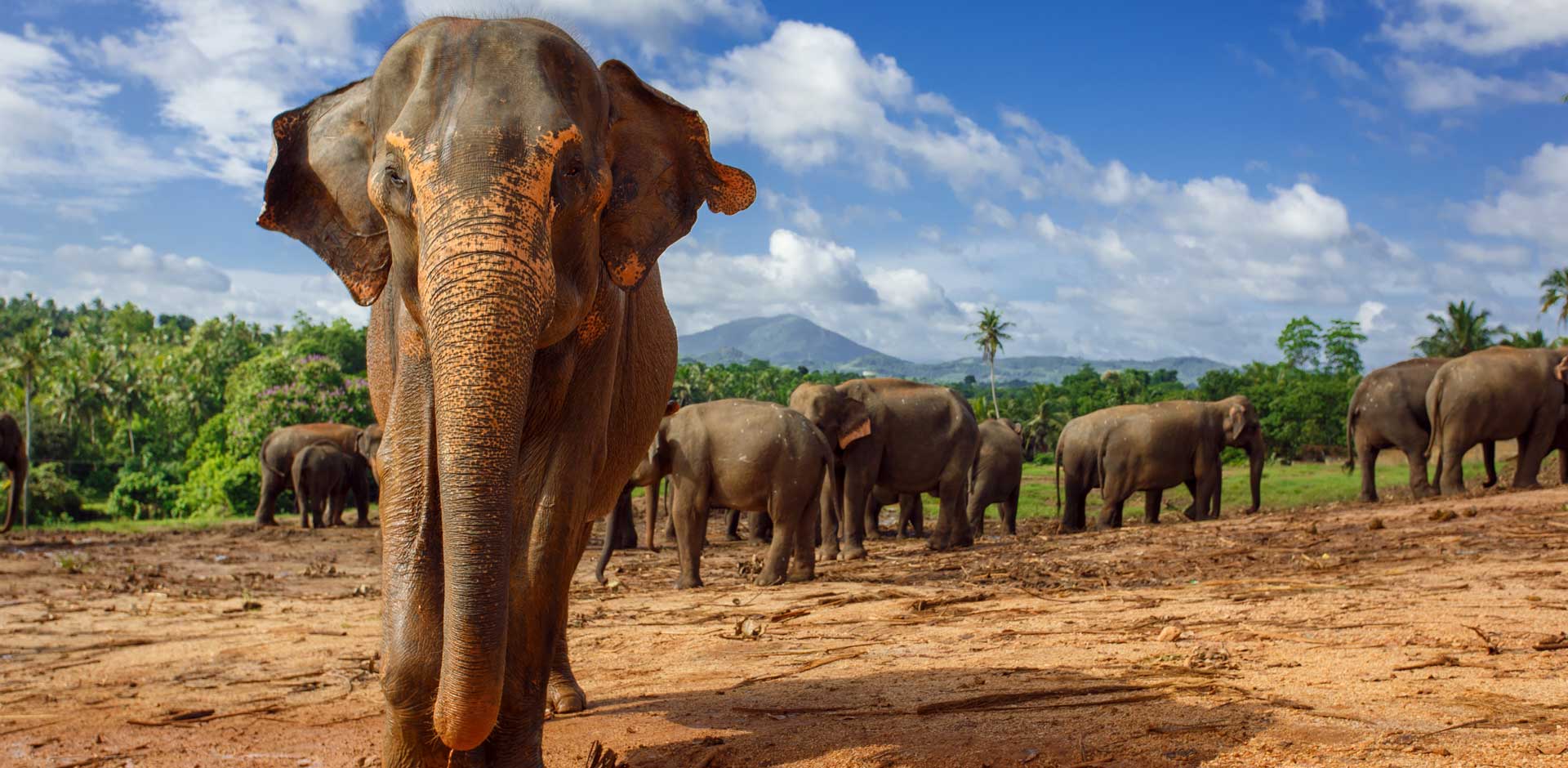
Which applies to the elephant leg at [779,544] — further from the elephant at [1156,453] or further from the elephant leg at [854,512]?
the elephant at [1156,453]

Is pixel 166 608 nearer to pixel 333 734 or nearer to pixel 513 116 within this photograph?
pixel 333 734

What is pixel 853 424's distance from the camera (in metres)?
15.8

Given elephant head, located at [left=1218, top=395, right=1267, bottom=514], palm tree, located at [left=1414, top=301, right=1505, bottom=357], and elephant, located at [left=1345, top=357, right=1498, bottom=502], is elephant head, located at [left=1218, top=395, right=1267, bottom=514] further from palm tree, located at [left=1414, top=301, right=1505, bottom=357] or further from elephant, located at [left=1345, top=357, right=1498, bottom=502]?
palm tree, located at [left=1414, top=301, right=1505, bottom=357]

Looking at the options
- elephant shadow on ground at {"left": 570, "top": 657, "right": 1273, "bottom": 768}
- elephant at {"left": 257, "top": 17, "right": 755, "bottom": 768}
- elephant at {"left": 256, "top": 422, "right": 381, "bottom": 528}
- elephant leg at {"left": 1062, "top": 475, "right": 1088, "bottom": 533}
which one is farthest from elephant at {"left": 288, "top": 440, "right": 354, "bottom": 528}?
elephant at {"left": 257, "top": 17, "right": 755, "bottom": 768}

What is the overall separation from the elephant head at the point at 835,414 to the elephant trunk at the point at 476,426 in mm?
12212

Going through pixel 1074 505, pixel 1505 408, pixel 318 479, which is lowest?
pixel 1074 505

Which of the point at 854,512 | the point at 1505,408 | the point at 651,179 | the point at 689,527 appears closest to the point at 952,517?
the point at 854,512

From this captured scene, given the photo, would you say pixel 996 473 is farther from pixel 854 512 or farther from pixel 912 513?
pixel 854 512

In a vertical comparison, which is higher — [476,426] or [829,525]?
[476,426]

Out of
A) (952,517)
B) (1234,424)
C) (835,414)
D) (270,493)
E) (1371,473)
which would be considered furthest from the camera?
(270,493)

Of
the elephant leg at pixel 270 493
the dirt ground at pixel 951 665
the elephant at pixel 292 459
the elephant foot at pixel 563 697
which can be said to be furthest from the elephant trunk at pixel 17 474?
the elephant foot at pixel 563 697

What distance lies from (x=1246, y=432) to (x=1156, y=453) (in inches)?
81.0

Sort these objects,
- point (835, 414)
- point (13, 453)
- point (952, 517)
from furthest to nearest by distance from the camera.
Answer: point (13, 453), point (952, 517), point (835, 414)

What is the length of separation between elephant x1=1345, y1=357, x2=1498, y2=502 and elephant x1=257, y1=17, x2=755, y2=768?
62.1 feet
